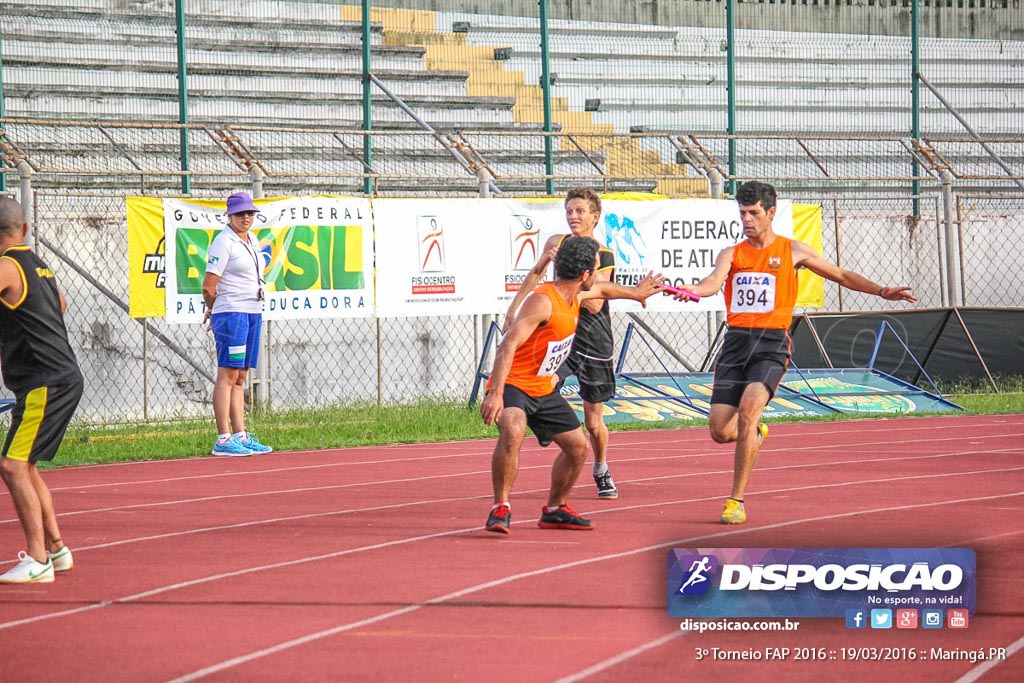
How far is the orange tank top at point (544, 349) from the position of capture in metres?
8.42

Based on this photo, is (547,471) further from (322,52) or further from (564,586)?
(322,52)

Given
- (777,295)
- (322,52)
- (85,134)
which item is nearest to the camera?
(777,295)

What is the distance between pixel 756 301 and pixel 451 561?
9.10ft

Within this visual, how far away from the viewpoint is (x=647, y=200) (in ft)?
54.2

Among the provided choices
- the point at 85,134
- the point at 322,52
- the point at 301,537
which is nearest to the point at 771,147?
the point at 322,52

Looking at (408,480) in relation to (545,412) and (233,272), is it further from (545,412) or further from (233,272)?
(233,272)

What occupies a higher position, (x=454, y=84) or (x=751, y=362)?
(x=454, y=84)

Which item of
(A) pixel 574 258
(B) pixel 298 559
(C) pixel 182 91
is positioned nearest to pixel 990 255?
(C) pixel 182 91

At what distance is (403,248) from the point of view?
1545 centimetres

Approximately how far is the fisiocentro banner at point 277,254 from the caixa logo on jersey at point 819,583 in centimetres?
894

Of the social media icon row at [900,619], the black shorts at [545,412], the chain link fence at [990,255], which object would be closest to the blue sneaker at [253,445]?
the black shorts at [545,412]

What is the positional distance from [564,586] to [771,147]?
1737 centimetres

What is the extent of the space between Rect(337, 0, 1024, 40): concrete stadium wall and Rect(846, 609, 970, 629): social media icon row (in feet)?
65.3

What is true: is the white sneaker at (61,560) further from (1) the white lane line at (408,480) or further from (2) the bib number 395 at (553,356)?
(2) the bib number 395 at (553,356)
